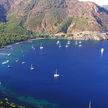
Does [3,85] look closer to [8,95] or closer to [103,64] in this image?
[8,95]

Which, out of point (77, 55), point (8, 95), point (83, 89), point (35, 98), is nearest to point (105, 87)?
point (83, 89)

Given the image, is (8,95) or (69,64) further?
(69,64)

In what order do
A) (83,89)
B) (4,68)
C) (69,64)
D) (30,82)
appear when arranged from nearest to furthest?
(83,89), (30,82), (4,68), (69,64)

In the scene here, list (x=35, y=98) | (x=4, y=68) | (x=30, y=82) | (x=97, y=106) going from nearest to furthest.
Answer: (x=97, y=106)
(x=35, y=98)
(x=30, y=82)
(x=4, y=68)

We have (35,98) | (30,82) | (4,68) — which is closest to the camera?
(35,98)

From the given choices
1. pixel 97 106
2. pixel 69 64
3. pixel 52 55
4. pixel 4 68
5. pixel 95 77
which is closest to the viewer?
pixel 97 106

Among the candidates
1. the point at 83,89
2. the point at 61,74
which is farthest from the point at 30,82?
the point at 83,89

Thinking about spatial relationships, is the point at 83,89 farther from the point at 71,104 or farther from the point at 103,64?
the point at 103,64
